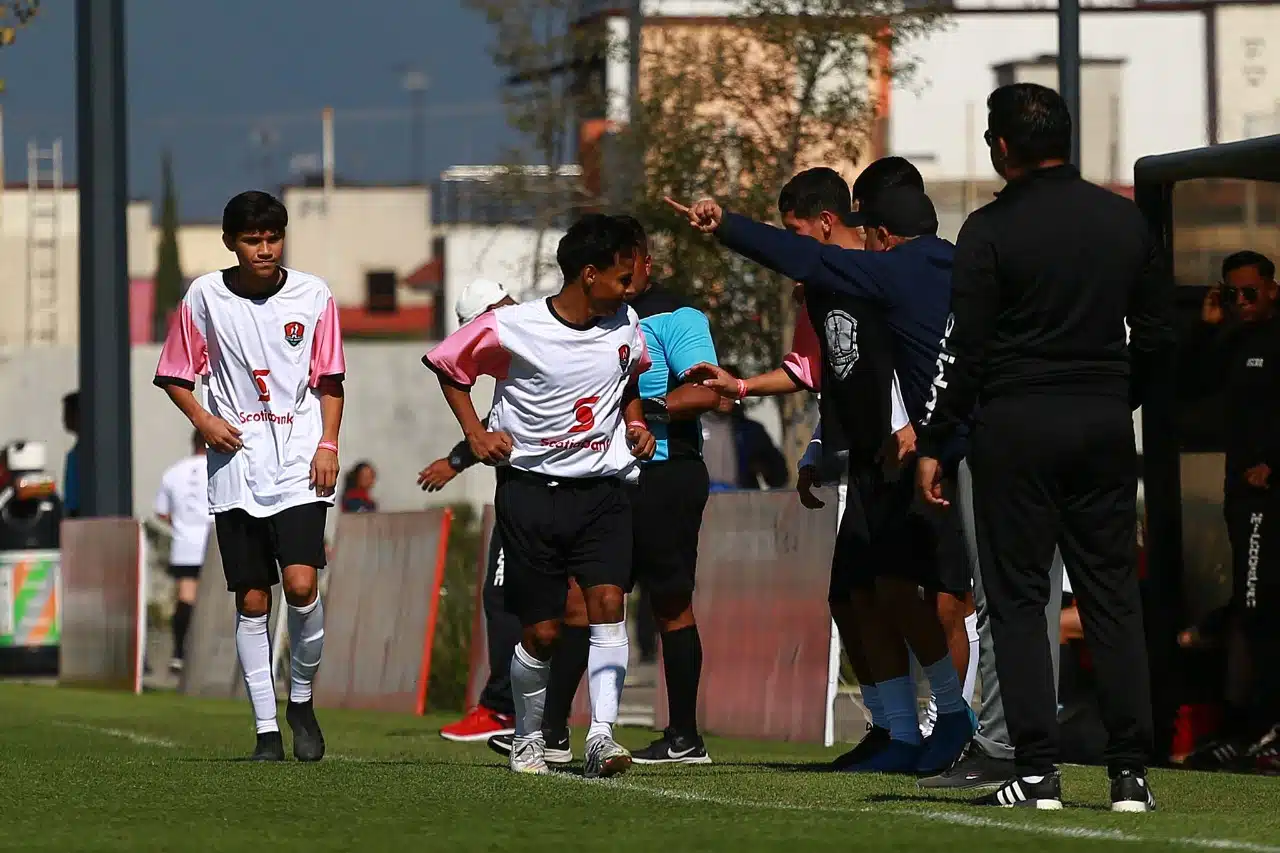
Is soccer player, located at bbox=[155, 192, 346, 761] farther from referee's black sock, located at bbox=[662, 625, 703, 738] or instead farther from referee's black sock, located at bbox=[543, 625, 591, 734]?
referee's black sock, located at bbox=[662, 625, 703, 738]

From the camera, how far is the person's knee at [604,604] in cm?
908

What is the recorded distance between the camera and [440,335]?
238ft

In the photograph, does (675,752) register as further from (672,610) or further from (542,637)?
(542,637)

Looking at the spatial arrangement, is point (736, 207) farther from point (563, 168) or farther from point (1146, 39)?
point (1146, 39)

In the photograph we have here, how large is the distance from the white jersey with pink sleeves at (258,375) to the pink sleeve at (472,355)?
73cm

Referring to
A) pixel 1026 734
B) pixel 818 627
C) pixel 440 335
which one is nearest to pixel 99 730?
pixel 818 627

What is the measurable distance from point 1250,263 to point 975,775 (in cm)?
341

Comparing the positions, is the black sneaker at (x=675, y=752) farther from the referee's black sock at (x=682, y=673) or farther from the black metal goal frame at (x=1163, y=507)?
the black metal goal frame at (x=1163, y=507)

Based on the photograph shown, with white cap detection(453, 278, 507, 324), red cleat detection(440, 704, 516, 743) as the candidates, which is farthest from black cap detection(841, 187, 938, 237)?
red cleat detection(440, 704, 516, 743)

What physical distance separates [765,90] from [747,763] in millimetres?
15762

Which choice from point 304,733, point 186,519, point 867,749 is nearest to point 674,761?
point 867,749

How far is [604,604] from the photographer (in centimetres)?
911

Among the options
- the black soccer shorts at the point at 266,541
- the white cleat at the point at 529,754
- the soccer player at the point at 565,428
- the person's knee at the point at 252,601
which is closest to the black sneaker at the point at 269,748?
the person's knee at the point at 252,601

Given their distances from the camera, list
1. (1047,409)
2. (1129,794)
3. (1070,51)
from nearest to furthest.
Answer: (1047,409) < (1129,794) < (1070,51)
